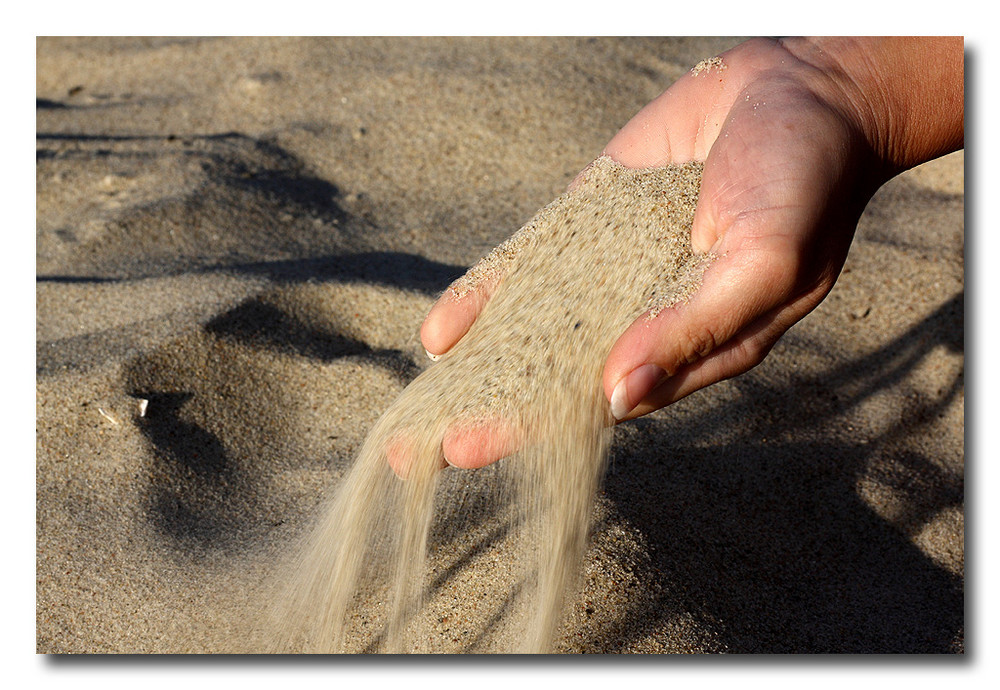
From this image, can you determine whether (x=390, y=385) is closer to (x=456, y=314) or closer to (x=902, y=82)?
(x=456, y=314)

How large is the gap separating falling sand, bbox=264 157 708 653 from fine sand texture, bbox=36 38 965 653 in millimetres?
15

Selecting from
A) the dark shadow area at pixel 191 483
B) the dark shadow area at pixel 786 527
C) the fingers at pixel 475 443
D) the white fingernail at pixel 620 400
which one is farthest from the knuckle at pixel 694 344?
the dark shadow area at pixel 191 483

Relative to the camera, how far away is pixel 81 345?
1906 millimetres

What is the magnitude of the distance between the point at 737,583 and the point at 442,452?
63 centimetres

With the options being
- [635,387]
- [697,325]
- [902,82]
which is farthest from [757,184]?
[902,82]

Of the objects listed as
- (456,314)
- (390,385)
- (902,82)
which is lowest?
(390,385)

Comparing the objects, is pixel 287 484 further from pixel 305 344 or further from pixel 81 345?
pixel 81 345

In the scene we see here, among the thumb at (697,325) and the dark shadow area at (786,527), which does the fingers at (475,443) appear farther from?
the dark shadow area at (786,527)

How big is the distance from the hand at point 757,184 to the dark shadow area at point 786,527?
0.32 metres

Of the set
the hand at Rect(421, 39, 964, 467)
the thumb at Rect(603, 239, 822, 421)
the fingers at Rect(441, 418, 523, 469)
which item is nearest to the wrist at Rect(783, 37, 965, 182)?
the hand at Rect(421, 39, 964, 467)

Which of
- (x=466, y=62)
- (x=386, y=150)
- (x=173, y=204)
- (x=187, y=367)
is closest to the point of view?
(x=187, y=367)

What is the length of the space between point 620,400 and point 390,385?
28.9 inches

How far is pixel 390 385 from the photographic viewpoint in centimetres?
186

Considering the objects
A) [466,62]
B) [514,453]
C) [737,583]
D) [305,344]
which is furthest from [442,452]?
[466,62]
